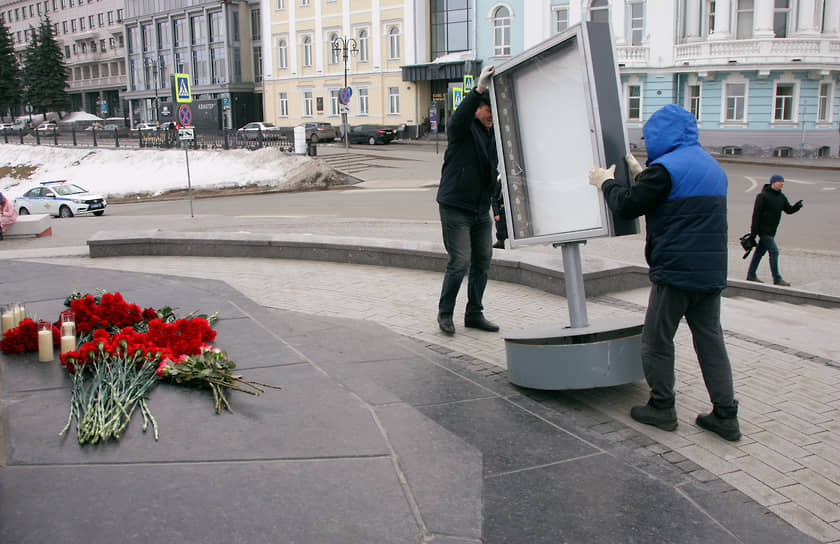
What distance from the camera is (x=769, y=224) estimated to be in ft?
37.1

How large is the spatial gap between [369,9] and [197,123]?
15.1 metres

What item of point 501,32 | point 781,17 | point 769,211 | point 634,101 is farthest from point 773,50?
point 769,211

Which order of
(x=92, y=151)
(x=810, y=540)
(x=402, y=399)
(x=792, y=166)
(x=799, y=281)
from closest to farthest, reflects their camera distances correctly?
(x=810, y=540)
(x=402, y=399)
(x=799, y=281)
(x=792, y=166)
(x=92, y=151)

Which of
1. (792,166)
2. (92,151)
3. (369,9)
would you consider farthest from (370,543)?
(369,9)

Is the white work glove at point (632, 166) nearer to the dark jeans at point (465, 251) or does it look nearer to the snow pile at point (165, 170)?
the dark jeans at point (465, 251)

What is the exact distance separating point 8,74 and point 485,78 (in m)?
91.8

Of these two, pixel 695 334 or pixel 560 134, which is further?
pixel 560 134

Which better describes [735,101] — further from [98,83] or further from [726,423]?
[98,83]

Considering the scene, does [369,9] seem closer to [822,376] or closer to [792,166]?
[792,166]

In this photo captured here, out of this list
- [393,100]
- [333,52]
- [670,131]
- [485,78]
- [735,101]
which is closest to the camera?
[670,131]

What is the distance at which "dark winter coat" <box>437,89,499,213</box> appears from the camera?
18.8 feet

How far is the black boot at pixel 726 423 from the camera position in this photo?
4195mm

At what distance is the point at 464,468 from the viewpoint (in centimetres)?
374

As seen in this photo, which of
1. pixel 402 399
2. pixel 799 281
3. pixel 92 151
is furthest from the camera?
pixel 92 151
